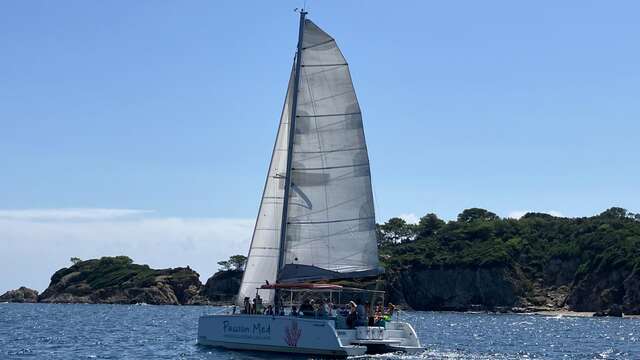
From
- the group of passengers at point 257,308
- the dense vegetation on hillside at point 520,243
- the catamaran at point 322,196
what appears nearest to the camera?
the catamaran at point 322,196

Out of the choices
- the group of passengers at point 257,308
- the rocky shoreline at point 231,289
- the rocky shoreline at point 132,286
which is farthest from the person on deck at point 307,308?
the rocky shoreline at point 132,286

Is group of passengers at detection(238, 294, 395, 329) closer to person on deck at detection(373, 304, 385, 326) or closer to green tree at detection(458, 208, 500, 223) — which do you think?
person on deck at detection(373, 304, 385, 326)

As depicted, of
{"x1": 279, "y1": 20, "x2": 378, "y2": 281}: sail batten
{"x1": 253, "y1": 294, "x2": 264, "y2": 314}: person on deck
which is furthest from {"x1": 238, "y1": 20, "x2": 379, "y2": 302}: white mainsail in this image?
{"x1": 253, "y1": 294, "x2": 264, "y2": 314}: person on deck

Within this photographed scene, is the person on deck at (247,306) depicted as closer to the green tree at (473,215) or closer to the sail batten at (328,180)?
the sail batten at (328,180)

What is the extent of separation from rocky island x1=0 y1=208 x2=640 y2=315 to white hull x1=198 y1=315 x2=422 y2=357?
5905cm

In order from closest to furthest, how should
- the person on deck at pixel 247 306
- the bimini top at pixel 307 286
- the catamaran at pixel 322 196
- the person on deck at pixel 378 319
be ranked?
the bimini top at pixel 307 286 → the person on deck at pixel 378 319 → the catamaran at pixel 322 196 → the person on deck at pixel 247 306

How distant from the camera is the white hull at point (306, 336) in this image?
33750 mm

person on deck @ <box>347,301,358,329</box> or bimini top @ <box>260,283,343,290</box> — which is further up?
bimini top @ <box>260,283,343,290</box>

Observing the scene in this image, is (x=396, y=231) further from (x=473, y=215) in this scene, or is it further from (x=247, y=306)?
(x=247, y=306)

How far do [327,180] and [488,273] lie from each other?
3629 inches

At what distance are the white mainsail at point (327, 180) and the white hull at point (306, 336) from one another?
6.91 ft

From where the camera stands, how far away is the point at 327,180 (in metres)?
36.7

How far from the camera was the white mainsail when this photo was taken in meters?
36.3

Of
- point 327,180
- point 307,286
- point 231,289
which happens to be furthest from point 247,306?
point 231,289
